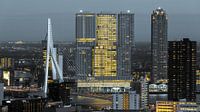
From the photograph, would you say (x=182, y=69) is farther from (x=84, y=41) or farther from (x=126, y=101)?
(x=84, y=41)

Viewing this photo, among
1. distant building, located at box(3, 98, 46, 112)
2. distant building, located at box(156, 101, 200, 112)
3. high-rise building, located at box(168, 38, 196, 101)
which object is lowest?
distant building, located at box(156, 101, 200, 112)

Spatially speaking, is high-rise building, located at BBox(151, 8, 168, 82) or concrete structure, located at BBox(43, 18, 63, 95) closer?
concrete structure, located at BBox(43, 18, 63, 95)

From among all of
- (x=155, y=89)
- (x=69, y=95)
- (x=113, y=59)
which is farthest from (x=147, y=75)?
(x=69, y=95)

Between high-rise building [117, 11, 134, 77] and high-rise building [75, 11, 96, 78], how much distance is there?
1479 millimetres

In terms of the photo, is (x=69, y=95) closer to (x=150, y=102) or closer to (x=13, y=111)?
(x=150, y=102)

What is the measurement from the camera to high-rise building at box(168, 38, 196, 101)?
2750 centimetres

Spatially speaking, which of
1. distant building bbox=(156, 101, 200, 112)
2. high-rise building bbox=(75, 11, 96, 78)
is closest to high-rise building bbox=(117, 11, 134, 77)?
high-rise building bbox=(75, 11, 96, 78)

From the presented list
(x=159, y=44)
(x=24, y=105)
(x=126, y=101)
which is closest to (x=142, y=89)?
(x=126, y=101)

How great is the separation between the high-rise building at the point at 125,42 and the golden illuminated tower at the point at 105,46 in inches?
12.1

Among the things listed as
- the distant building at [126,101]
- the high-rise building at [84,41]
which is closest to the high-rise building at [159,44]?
the high-rise building at [84,41]

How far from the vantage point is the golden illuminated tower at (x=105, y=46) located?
3541 cm

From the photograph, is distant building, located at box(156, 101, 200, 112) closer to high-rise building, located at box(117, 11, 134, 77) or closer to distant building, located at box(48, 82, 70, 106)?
distant building, located at box(48, 82, 70, 106)

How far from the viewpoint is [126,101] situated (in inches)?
947

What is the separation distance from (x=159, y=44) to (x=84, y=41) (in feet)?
12.6
